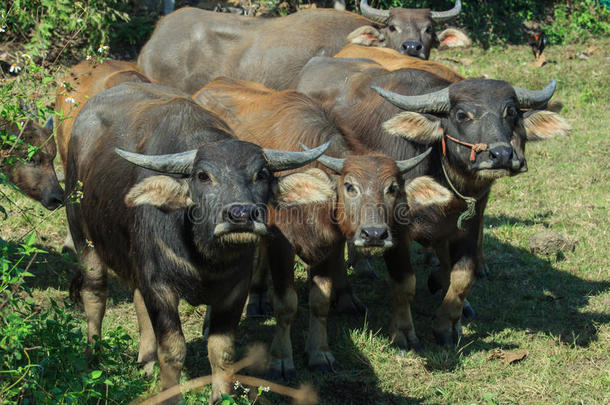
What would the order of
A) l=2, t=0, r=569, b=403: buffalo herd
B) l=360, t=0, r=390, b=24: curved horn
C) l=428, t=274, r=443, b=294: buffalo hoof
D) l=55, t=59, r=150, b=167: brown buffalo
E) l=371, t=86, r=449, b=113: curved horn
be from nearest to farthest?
l=2, t=0, r=569, b=403: buffalo herd, l=371, t=86, r=449, b=113: curved horn, l=428, t=274, r=443, b=294: buffalo hoof, l=55, t=59, r=150, b=167: brown buffalo, l=360, t=0, r=390, b=24: curved horn

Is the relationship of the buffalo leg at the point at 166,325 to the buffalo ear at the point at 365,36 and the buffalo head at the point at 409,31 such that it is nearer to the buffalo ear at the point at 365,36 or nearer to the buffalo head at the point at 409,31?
the buffalo head at the point at 409,31

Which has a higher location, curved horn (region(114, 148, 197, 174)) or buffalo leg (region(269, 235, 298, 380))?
curved horn (region(114, 148, 197, 174))

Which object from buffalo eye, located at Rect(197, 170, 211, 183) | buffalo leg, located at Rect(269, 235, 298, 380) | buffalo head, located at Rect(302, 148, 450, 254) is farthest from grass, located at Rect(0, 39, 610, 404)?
buffalo head, located at Rect(302, 148, 450, 254)

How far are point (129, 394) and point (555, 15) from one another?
527 inches

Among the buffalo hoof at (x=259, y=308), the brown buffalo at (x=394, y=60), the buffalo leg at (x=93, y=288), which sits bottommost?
the buffalo hoof at (x=259, y=308)

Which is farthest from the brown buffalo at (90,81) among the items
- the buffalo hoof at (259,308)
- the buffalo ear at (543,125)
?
the buffalo ear at (543,125)

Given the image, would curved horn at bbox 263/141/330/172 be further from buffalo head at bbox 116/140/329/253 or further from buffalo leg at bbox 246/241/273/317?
buffalo leg at bbox 246/241/273/317

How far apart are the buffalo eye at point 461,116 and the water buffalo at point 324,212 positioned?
0.44 metres

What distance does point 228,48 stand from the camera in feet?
32.4

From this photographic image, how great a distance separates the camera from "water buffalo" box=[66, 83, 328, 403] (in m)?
4.16

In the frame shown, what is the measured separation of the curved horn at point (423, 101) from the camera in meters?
5.76

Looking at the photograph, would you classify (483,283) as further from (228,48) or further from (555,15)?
(555,15)

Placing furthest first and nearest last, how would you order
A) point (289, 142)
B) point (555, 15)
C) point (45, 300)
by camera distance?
point (555, 15) < point (45, 300) < point (289, 142)

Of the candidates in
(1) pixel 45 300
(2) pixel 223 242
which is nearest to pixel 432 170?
(2) pixel 223 242
